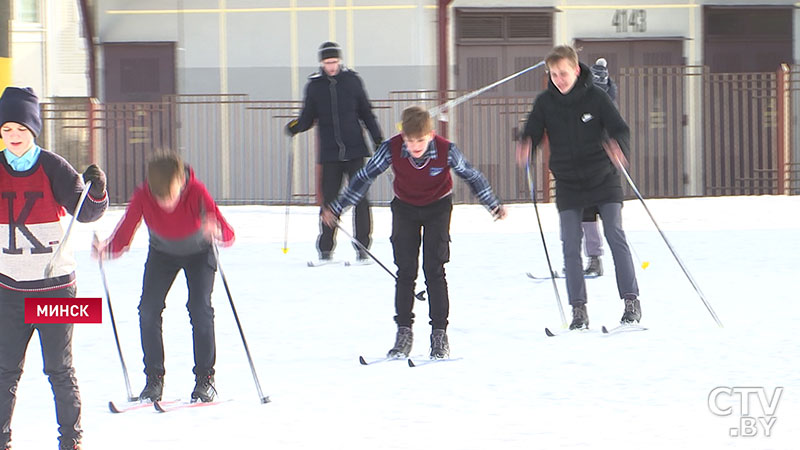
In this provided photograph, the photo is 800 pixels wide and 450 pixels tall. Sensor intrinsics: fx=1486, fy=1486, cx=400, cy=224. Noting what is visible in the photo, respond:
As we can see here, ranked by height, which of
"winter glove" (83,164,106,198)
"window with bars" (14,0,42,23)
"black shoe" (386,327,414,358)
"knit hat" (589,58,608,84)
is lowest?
"black shoe" (386,327,414,358)

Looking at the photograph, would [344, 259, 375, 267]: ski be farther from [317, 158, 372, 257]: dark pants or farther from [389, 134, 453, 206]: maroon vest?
[389, 134, 453, 206]: maroon vest

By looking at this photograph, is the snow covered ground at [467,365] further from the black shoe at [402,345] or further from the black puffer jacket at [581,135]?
the black puffer jacket at [581,135]

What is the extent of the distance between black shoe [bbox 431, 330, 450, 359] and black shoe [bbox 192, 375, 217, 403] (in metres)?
1.41

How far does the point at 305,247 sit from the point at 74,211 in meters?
8.11

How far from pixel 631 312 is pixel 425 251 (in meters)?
1.48

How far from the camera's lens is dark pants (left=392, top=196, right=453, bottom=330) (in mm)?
7051

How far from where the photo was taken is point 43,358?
4977 mm

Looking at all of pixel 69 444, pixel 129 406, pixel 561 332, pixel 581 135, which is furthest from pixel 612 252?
pixel 69 444

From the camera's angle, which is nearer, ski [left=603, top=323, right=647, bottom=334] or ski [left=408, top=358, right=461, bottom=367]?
ski [left=408, top=358, right=461, bottom=367]

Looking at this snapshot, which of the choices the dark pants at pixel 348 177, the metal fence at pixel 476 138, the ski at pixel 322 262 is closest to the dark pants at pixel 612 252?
the dark pants at pixel 348 177

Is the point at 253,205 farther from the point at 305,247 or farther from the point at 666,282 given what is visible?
the point at 666,282

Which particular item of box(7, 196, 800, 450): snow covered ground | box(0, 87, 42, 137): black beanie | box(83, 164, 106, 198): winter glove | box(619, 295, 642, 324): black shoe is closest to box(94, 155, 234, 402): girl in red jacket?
box(7, 196, 800, 450): snow covered ground

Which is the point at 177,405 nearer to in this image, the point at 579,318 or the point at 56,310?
the point at 56,310

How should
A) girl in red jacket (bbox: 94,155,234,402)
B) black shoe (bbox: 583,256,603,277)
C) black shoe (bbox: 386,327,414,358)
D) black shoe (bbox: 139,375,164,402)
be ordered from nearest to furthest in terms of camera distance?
girl in red jacket (bbox: 94,155,234,402) → black shoe (bbox: 139,375,164,402) → black shoe (bbox: 386,327,414,358) → black shoe (bbox: 583,256,603,277)
